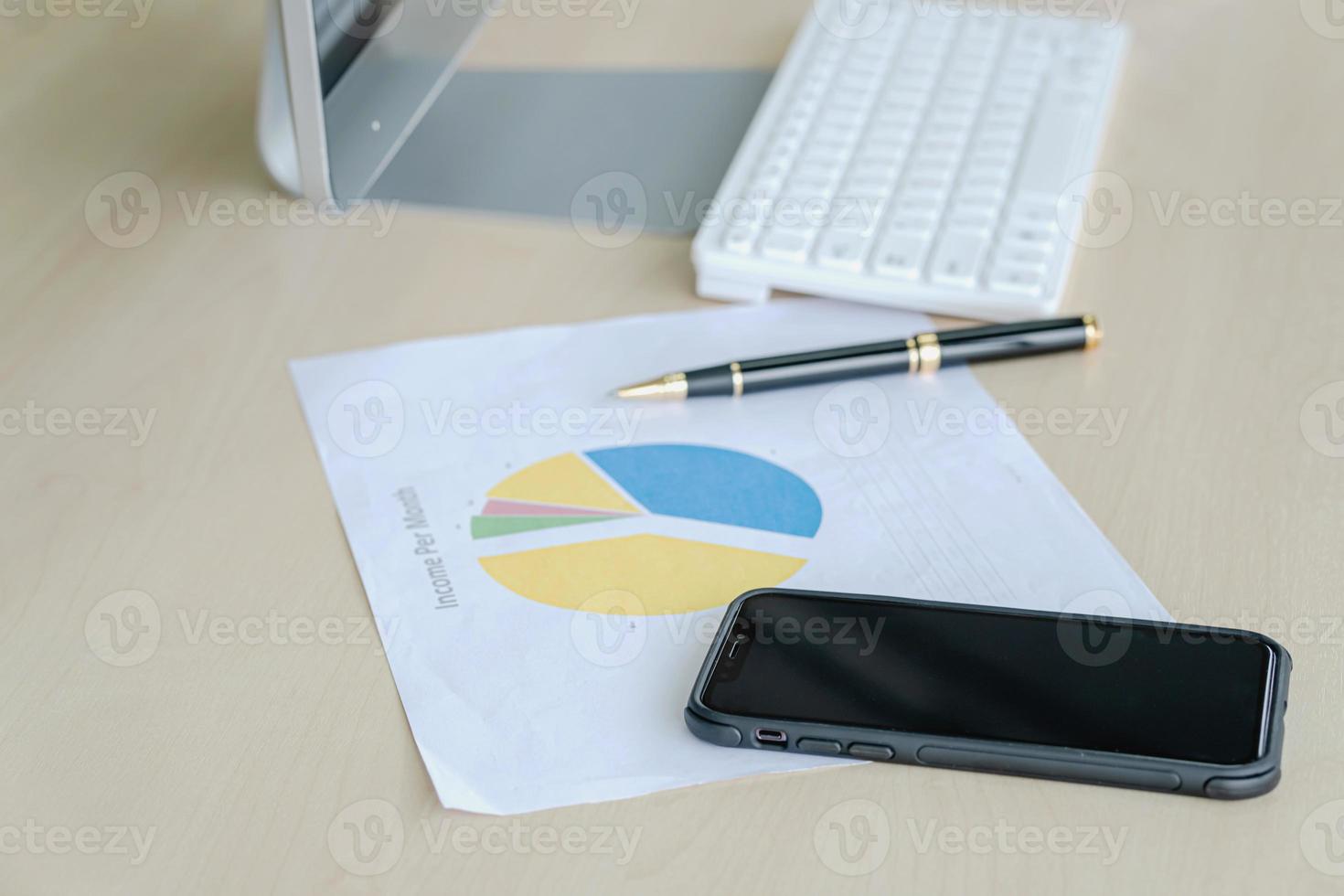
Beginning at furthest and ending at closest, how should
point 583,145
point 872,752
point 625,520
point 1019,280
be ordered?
point 583,145 < point 1019,280 < point 625,520 < point 872,752

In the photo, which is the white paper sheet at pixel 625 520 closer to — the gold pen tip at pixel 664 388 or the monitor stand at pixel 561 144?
the gold pen tip at pixel 664 388

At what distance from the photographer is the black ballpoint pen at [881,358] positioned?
675 mm

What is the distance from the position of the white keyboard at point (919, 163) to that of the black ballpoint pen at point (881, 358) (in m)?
0.02

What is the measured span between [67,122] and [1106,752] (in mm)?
750

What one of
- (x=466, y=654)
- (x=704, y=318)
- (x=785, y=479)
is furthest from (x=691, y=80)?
(x=466, y=654)

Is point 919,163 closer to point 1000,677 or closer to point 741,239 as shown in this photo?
point 741,239

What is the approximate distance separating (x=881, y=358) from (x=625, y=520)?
0.17m

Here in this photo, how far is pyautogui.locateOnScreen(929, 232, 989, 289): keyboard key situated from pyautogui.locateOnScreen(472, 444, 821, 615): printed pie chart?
162mm

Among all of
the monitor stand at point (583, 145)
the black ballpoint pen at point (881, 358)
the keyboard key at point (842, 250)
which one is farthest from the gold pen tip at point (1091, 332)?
the monitor stand at point (583, 145)

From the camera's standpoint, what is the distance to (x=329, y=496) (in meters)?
0.62

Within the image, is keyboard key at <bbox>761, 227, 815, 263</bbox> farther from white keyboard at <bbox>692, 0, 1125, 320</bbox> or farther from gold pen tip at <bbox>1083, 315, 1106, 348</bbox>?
gold pen tip at <bbox>1083, 315, 1106, 348</bbox>

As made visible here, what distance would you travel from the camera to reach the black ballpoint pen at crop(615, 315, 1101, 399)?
675 mm

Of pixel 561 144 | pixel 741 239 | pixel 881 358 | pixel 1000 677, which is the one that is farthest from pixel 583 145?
pixel 1000 677

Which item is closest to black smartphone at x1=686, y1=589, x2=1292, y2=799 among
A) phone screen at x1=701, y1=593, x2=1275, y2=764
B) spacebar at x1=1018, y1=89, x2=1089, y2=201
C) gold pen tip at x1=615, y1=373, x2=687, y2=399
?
phone screen at x1=701, y1=593, x2=1275, y2=764
